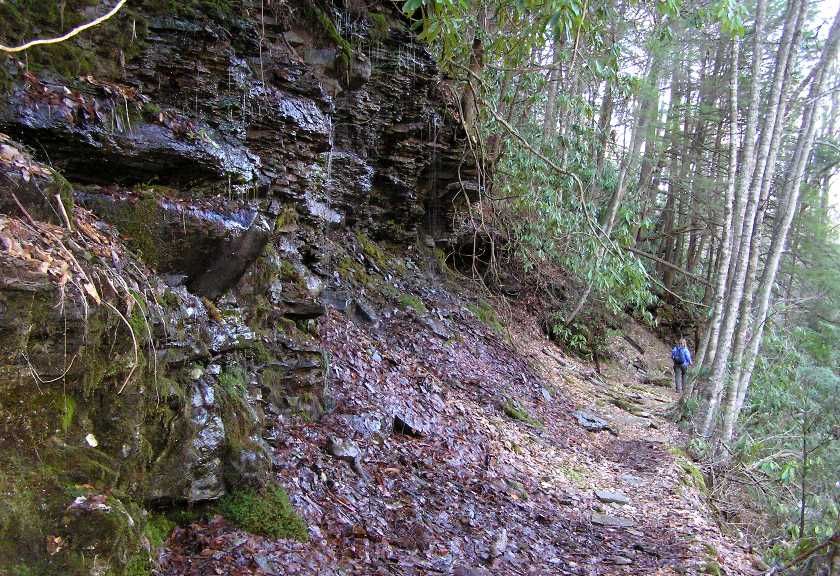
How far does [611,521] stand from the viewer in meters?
7.02

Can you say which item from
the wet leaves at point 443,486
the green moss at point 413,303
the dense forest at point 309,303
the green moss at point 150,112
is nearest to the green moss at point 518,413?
the dense forest at point 309,303

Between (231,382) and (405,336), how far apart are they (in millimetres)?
5367

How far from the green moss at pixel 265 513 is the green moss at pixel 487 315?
906cm

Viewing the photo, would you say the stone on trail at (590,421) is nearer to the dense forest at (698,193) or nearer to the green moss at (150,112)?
the dense forest at (698,193)

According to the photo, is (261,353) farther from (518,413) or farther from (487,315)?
(487,315)

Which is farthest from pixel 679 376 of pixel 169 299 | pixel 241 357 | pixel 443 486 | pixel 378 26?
pixel 169 299

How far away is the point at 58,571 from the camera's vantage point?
2.65m

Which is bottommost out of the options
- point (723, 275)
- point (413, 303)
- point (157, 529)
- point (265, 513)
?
point (265, 513)

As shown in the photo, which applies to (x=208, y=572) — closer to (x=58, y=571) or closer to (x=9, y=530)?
(x=58, y=571)

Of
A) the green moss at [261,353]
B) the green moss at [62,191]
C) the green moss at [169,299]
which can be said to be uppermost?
the green moss at [62,191]

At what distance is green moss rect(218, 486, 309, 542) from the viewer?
12.6 ft

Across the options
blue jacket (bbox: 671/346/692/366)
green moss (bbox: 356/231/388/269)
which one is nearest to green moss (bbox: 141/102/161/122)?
green moss (bbox: 356/231/388/269)

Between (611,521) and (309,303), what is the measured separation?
4.73 meters

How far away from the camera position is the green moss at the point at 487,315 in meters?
13.0
